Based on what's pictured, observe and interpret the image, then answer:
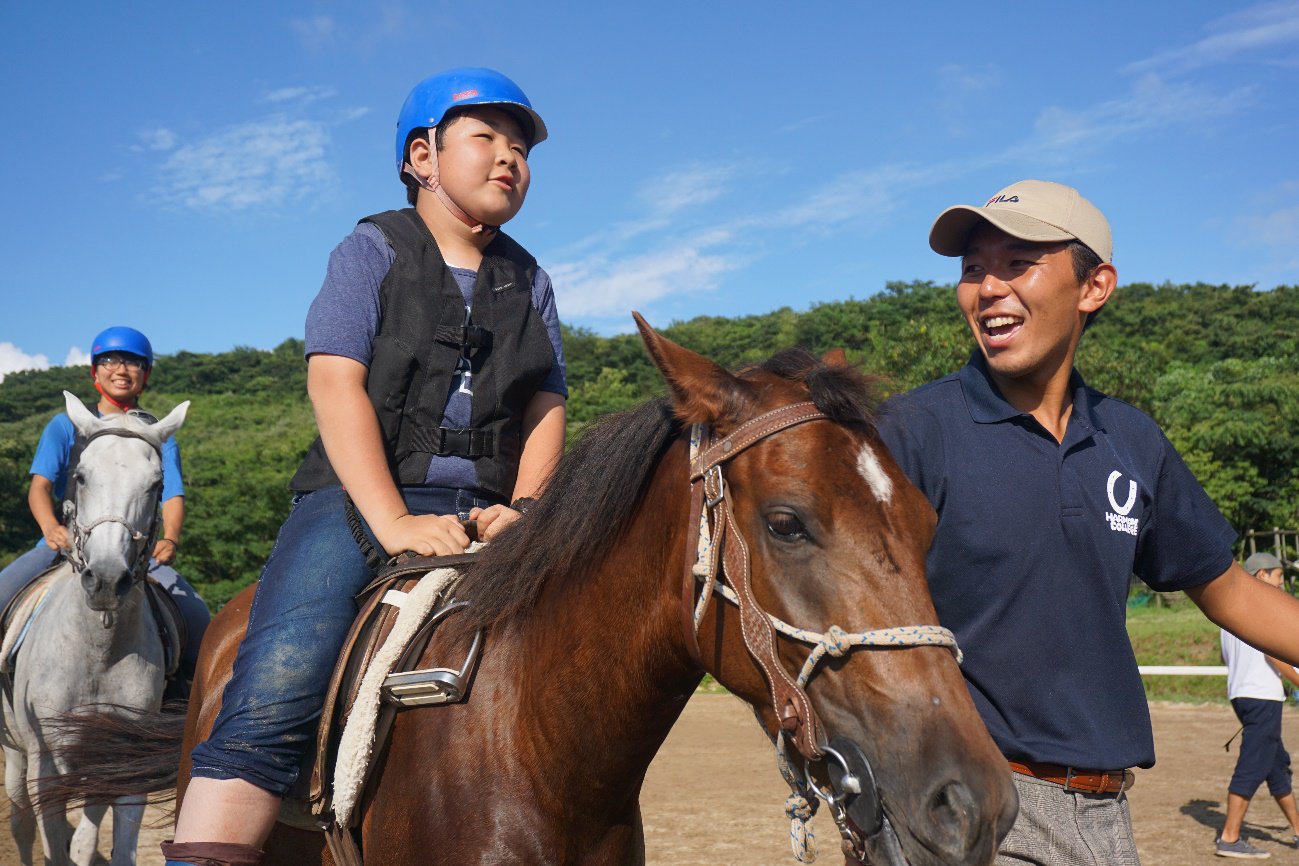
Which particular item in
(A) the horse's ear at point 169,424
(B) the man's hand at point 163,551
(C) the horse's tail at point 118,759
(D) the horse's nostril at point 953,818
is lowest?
(C) the horse's tail at point 118,759

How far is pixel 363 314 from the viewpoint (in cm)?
288

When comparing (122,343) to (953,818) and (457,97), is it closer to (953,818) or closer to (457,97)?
(457,97)

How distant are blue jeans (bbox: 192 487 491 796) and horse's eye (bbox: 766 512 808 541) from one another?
52.1 inches

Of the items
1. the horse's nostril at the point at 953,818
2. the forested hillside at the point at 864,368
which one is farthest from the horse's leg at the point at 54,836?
the horse's nostril at the point at 953,818

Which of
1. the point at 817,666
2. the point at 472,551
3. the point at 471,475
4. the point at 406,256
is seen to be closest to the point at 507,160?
the point at 406,256

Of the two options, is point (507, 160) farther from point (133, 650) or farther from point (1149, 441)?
point (133, 650)

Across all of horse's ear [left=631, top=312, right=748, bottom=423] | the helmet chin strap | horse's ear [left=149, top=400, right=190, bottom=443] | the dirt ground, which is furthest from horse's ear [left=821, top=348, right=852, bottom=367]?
the dirt ground

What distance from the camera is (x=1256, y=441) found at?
3080 centimetres

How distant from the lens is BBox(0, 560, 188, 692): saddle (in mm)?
6223

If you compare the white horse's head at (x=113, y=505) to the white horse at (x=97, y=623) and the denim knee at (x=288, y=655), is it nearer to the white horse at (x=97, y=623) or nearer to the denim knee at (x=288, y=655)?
the white horse at (x=97, y=623)

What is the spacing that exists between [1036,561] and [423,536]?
1.60 metres

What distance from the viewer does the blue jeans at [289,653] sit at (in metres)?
2.48

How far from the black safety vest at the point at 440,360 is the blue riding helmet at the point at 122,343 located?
4.24 m

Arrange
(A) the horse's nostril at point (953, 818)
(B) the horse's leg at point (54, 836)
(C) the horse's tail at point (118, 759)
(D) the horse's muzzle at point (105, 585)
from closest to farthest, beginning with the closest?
(A) the horse's nostril at point (953, 818)
(C) the horse's tail at point (118, 759)
(D) the horse's muzzle at point (105, 585)
(B) the horse's leg at point (54, 836)
